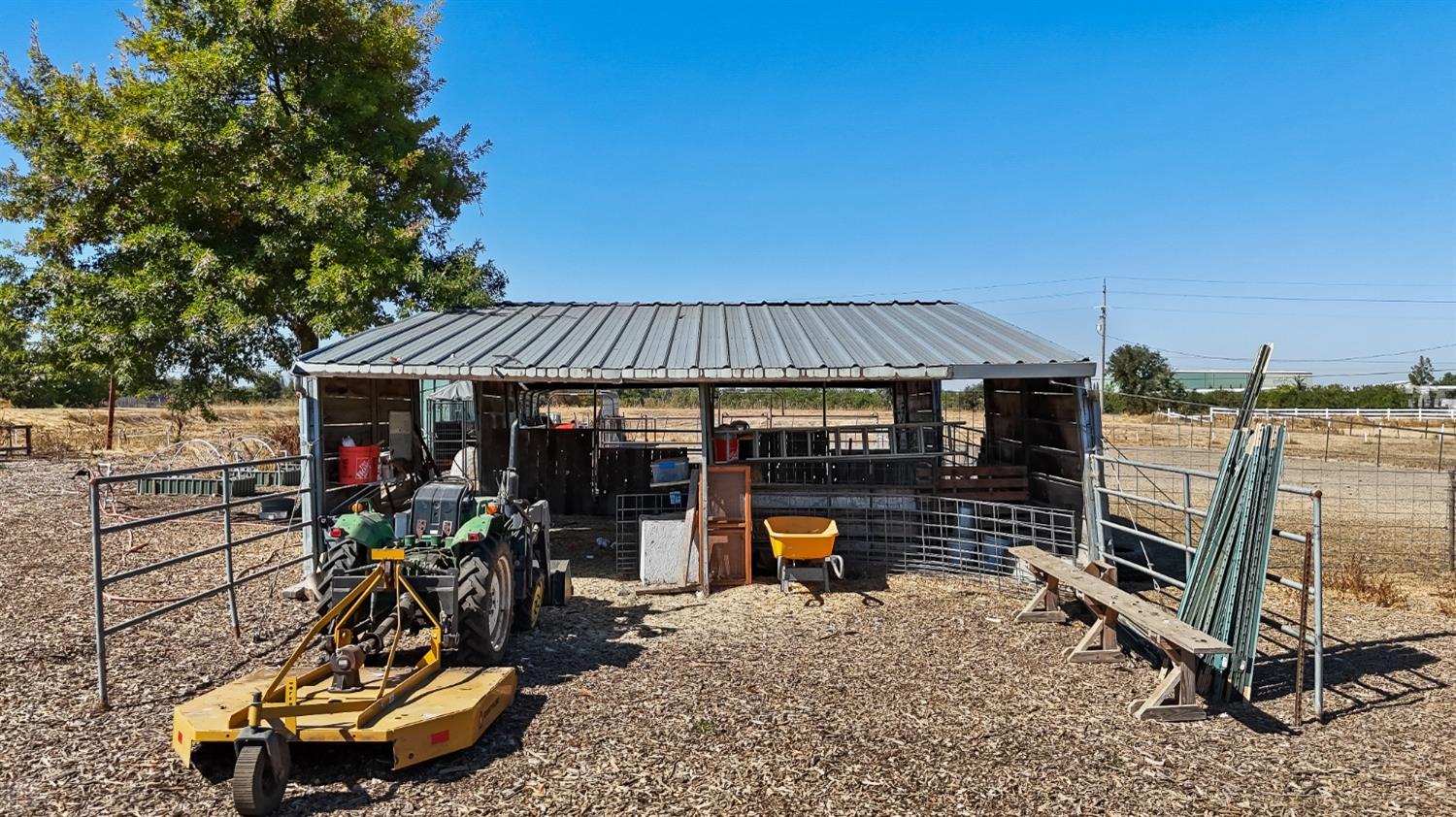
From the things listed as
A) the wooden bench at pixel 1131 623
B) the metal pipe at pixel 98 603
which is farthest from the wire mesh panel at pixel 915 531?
the metal pipe at pixel 98 603

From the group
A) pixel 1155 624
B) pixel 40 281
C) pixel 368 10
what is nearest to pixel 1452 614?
pixel 1155 624

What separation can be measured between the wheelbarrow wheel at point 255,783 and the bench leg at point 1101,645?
16.5ft

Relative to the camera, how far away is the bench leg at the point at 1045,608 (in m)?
6.92

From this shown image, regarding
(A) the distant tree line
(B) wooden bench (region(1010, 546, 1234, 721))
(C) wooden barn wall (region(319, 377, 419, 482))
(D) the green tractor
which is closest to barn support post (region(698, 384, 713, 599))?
(D) the green tractor

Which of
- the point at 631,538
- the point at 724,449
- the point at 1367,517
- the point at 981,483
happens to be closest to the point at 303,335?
the point at 631,538

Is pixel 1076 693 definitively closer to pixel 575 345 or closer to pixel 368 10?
pixel 575 345

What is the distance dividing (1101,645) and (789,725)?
2.65 m

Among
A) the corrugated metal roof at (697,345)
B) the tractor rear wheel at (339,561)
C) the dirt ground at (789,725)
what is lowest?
the dirt ground at (789,725)

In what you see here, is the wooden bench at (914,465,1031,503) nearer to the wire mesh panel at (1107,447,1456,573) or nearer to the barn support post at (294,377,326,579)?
the wire mesh panel at (1107,447,1456,573)

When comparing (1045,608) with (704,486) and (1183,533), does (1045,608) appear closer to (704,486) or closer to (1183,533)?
(1183,533)

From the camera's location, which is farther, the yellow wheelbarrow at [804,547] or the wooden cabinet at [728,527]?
the wooden cabinet at [728,527]

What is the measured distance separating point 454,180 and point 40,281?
667cm

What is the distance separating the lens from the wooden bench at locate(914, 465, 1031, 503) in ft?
29.5

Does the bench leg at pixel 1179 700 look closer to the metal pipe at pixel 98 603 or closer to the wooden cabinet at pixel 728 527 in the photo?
the wooden cabinet at pixel 728 527
